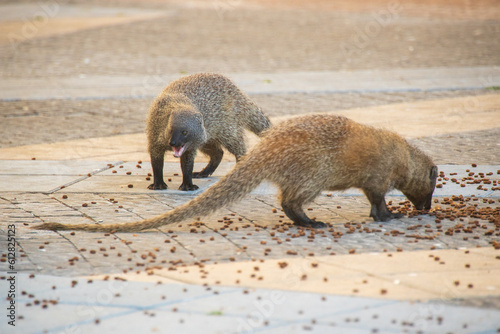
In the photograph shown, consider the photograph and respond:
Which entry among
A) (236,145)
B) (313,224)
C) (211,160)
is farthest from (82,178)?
(313,224)

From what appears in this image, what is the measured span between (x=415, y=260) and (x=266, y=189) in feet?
9.41

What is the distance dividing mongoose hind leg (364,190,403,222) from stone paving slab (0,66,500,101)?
7674mm

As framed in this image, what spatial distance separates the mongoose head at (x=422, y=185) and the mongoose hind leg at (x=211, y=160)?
2.70 metres

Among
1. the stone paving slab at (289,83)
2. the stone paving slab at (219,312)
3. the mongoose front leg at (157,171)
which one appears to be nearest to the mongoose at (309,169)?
the stone paving slab at (219,312)

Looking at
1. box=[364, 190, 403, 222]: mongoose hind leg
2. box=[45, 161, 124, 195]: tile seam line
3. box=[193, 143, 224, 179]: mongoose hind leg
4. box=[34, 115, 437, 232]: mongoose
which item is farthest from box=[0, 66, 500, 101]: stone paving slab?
box=[364, 190, 403, 222]: mongoose hind leg

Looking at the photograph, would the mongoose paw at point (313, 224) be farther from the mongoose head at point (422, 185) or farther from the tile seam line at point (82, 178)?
the tile seam line at point (82, 178)

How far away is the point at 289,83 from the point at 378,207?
8.75 m

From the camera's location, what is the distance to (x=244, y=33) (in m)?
23.2

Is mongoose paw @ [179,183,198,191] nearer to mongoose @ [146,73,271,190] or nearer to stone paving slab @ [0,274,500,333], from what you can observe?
mongoose @ [146,73,271,190]

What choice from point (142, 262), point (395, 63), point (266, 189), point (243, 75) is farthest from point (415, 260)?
point (395, 63)

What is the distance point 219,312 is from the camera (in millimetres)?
4766

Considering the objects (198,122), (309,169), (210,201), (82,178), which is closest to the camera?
(210,201)

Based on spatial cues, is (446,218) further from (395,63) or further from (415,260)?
(395,63)

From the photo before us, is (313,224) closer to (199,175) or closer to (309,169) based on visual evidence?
(309,169)
